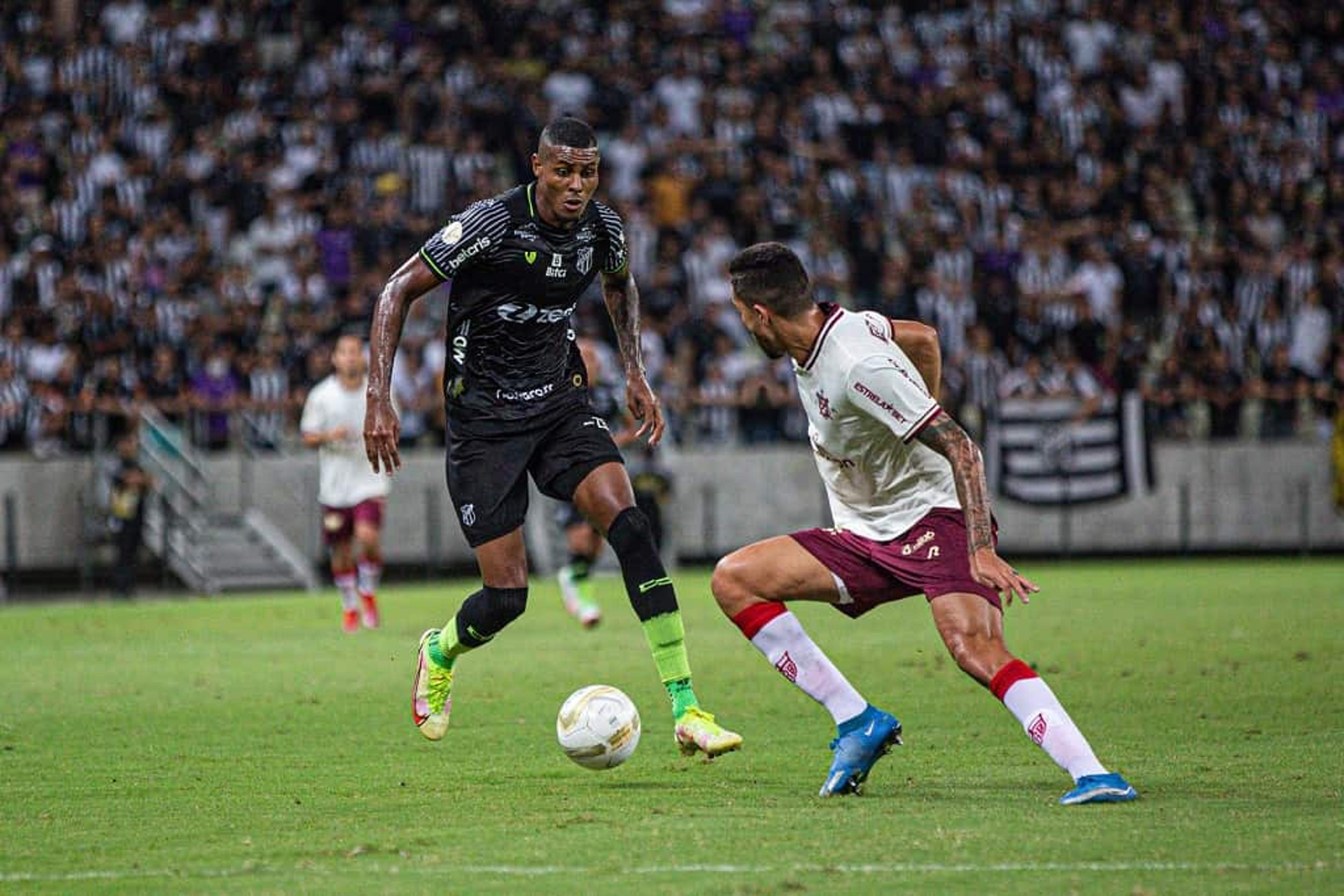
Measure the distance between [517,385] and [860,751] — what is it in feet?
8.21

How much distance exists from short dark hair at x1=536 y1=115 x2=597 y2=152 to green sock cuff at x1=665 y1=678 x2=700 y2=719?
2402mm

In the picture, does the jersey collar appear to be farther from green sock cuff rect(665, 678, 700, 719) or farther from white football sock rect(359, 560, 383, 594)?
white football sock rect(359, 560, 383, 594)

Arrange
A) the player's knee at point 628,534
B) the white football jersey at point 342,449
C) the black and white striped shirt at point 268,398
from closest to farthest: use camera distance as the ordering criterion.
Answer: the player's knee at point 628,534
the white football jersey at point 342,449
the black and white striped shirt at point 268,398

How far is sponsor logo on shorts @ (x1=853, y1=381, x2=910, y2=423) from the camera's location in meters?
7.48

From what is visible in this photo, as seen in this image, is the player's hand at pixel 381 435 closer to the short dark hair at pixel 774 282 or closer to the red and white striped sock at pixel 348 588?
the short dark hair at pixel 774 282

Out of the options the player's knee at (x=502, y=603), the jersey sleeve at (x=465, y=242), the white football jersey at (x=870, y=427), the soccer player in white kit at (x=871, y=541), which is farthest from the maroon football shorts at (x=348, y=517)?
the white football jersey at (x=870, y=427)

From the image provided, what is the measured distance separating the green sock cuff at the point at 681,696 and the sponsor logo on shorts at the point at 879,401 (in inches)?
61.9

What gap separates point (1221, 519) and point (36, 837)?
21.3 meters

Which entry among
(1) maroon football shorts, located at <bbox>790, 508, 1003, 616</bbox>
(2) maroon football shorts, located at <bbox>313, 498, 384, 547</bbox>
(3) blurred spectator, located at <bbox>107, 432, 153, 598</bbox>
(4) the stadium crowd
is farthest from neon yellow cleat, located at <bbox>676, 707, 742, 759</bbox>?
(4) the stadium crowd

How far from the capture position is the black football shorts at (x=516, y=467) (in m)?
9.19

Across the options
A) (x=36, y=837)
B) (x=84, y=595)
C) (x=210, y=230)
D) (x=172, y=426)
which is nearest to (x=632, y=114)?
(x=210, y=230)

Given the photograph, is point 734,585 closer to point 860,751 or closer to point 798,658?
point 798,658

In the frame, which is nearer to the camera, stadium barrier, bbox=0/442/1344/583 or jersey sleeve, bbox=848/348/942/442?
jersey sleeve, bbox=848/348/942/442

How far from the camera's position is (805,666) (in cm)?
817
